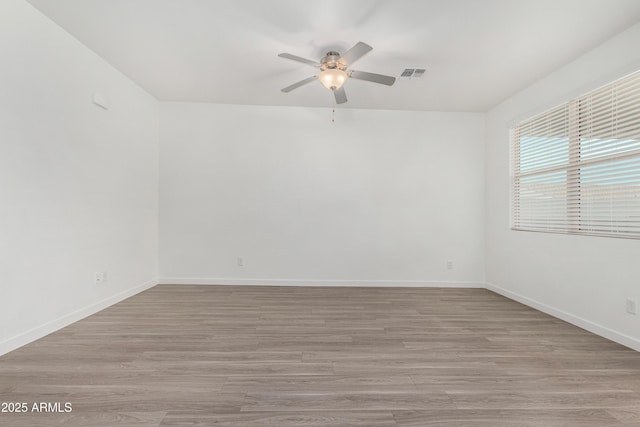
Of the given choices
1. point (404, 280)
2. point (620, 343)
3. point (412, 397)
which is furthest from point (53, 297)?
point (620, 343)


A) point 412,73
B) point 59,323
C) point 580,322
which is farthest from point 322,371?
point 412,73

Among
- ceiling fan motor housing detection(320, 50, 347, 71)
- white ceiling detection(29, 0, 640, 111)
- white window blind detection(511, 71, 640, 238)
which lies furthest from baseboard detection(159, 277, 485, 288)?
ceiling fan motor housing detection(320, 50, 347, 71)

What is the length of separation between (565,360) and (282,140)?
12.6 ft

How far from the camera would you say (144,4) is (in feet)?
6.82

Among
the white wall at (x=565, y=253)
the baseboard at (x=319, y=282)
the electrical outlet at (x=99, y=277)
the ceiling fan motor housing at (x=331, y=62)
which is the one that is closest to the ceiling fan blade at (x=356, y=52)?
the ceiling fan motor housing at (x=331, y=62)

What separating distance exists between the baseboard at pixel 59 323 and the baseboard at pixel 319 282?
25.7 inches

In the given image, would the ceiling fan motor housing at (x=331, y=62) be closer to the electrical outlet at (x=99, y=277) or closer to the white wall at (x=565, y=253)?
the white wall at (x=565, y=253)

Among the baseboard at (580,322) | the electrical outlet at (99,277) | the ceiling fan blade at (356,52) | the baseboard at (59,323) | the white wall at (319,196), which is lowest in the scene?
the baseboard at (580,322)

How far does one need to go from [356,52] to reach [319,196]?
2.21m

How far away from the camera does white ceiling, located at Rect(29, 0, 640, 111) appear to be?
2082 millimetres

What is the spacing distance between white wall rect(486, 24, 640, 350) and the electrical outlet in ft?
16.0

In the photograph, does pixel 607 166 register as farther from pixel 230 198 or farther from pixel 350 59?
pixel 230 198

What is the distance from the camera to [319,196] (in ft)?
13.5

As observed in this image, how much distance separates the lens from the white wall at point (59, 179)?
6.66 ft
